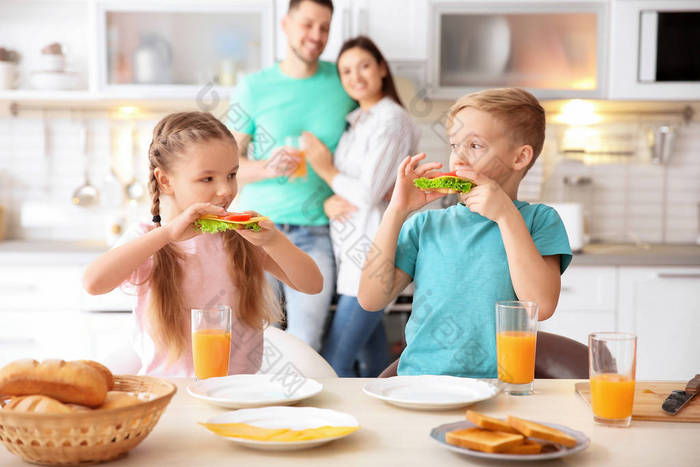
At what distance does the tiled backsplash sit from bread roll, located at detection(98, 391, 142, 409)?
2.78m

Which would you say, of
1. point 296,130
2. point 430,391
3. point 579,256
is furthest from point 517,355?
point 579,256

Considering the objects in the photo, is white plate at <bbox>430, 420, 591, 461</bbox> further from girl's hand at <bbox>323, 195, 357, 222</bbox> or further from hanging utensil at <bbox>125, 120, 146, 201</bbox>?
hanging utensil at <bbox>125, 120, 146, 201</bbox>

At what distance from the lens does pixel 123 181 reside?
3.64 meters

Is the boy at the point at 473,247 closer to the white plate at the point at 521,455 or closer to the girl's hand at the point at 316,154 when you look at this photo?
the white plate at the point at 521,455

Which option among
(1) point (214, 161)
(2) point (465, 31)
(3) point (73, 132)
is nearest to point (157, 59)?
(3) point (73, 132)

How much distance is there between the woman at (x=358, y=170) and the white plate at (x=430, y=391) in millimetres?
1457

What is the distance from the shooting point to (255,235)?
1422mm

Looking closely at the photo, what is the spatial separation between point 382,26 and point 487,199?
1.94 meters

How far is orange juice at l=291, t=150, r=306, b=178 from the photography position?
8.52 ft

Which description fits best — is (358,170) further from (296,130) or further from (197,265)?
(197,265)

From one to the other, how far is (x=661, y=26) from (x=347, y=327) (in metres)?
1.86

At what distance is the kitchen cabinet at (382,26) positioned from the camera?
3.17 m

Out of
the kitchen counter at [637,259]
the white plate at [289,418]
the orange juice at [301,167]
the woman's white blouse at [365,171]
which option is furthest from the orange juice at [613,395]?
the kitchen counter at [637,259]

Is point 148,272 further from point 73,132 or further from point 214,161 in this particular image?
point 73,132
